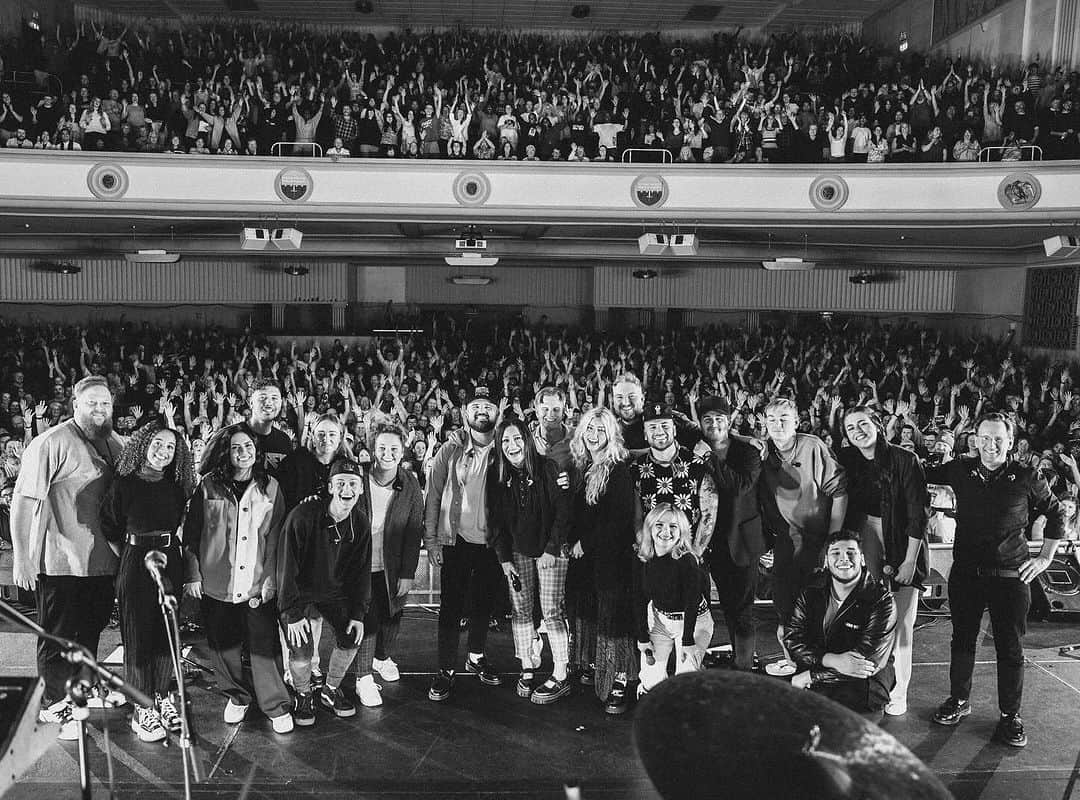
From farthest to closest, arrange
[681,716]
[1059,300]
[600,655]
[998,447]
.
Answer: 1. [1059,300]
2. [600,655]
3. [998,447]
4. [681,716]

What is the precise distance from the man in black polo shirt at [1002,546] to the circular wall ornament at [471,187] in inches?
311

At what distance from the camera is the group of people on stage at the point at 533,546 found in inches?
152

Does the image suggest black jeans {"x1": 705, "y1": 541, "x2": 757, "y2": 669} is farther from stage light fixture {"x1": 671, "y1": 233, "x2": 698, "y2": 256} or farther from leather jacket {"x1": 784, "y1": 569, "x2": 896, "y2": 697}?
stage light fixture {"x1": 671, "y1": 233, "x2": 698, "y2": 256}

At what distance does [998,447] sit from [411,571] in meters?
3.02

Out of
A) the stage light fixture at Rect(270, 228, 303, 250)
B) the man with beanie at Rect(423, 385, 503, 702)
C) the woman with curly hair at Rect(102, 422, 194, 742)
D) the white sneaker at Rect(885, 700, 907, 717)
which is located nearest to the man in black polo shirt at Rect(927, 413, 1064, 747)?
the white sneaker at Rect(885, 700, 907, 717)

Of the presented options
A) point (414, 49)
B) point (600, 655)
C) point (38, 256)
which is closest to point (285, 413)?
point (600, 655)

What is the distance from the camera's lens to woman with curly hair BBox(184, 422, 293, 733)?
13.0 feet

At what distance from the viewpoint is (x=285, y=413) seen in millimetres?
9055

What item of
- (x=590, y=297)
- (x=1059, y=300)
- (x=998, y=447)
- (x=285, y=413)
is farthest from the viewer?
(x=590, y=297)

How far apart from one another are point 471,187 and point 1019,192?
6.99 meters

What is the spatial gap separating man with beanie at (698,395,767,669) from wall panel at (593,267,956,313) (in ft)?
42.5

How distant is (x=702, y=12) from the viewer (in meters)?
16.5

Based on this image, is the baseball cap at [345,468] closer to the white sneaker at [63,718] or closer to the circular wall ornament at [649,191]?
the white sneaker at [63,718]

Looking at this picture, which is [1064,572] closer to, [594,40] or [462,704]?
[462,704]
